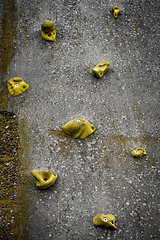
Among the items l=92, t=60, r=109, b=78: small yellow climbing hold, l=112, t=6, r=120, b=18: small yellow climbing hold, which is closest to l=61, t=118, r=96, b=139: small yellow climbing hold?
l=92, t=60, r=109, b=78: small yellow climbing hold

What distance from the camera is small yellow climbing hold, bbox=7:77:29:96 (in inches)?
133

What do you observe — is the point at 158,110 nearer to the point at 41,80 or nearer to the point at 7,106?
the point at 41,80

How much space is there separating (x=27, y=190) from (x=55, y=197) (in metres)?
0.40

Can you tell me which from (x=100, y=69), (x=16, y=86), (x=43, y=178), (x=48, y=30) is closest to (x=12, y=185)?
(x=43, y=178)

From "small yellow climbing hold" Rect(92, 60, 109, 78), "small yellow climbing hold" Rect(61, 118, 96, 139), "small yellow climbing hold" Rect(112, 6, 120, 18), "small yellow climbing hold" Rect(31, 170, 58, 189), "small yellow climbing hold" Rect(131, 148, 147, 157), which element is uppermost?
"small yellow climbing hold" Rect(112, 6, 120, 18)

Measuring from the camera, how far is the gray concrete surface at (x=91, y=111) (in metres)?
2.77

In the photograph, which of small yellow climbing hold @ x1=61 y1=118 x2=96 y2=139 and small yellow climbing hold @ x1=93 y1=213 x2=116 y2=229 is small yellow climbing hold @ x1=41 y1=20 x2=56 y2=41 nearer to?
small yellow climbing hold @ x1=61 y1=118 x2=96 y2=139

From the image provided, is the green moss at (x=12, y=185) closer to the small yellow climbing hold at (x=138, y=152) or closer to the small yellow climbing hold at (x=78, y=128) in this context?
the small yellow climbing hold at (x=78, y=128)

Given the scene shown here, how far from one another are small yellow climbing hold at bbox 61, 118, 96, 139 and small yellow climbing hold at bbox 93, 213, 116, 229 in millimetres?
1132

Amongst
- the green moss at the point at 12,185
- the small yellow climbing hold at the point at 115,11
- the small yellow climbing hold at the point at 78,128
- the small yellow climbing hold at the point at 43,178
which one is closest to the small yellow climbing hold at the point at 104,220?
the small yellow climbing hold at the point at 43,178

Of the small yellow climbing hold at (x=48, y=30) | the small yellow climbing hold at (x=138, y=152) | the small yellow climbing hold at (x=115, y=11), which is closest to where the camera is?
the small yellow climbing hold at (x=138, y=152)

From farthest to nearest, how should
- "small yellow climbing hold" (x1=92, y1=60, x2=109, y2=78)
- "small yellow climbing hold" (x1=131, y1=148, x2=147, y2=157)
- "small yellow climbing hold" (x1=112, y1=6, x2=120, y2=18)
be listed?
"small yellow climbing hold" (x1=112, y1=6, x2=120, y2=18) → "small yellow climbing hold" (x1=92, y1=60, x2=109, y2=78) → "small yellow climbing hold" (x1=131, y1=148, x2=147, y2=157)

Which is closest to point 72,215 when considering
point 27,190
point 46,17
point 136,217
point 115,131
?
point 27,190

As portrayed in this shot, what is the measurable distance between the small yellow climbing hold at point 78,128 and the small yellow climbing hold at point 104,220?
44.6 inches
